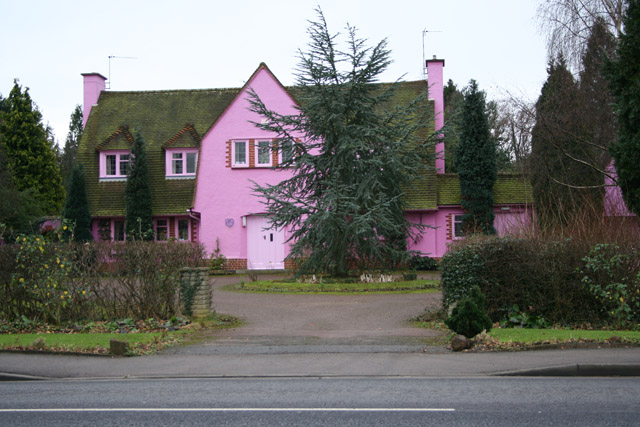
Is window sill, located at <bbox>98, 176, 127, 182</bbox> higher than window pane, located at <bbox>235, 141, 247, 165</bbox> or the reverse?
the reverse

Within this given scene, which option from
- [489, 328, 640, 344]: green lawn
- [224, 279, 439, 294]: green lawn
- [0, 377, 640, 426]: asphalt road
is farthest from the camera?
[224, 279, 439, 294]: green lawn

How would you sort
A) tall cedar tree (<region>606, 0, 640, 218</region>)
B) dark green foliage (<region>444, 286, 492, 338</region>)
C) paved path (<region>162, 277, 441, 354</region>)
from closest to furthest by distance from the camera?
dark green foliage (<region>444, 286, 492, 338</region>)
paved path (<region>162, 277, 441, 354</region>)
tall cedar tree (<region>606, 0, 640, 218</region>)

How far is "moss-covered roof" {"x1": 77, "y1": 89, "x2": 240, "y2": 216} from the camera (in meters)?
33.2

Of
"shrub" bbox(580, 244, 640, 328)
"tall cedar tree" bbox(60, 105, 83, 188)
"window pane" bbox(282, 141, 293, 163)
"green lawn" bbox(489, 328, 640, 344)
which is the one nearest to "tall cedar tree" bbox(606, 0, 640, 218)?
"shrub" bbox(580, 244, 640, 328)

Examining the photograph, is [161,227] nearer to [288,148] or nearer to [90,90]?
[90,90]

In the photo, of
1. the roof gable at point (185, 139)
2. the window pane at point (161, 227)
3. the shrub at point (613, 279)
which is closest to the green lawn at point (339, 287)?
the shrub at point (613, 279)

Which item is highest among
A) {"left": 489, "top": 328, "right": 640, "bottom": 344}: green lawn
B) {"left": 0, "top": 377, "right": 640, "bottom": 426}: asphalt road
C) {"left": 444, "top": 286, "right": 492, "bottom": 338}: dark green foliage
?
{"left": 444, "top": 286, "right": 492, "bottom": 338}: dark green foliage

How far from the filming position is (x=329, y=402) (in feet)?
25.3

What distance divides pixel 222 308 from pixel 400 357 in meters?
7.83

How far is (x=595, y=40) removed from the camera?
888 inches

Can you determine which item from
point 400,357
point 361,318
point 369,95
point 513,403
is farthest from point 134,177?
point 513,403

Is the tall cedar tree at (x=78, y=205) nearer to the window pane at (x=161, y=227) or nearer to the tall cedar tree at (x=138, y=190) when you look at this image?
the tall cedar tree at (x=138, y=190)

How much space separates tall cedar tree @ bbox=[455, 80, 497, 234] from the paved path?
1086cm

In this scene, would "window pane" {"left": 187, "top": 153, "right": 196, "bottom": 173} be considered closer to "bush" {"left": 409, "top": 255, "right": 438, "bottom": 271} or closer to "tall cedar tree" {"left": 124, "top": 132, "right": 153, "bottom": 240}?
"tall cedar tree" {"left": 124, "top": 132, "right": 153, "bottom": 240}
